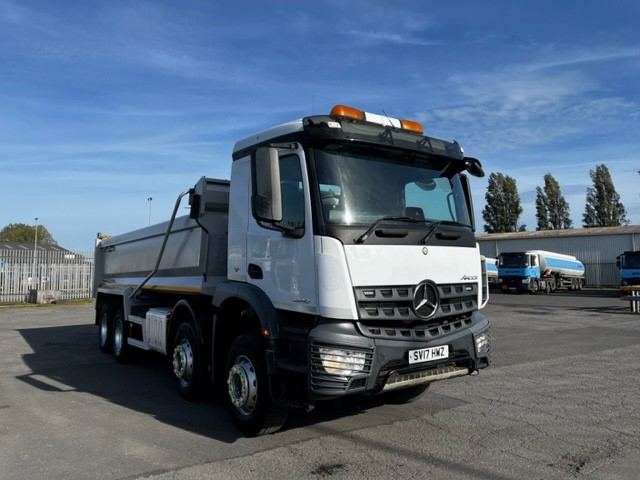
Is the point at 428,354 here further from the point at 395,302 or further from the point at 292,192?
the point at 292,192

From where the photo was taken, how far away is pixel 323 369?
14.8 feet

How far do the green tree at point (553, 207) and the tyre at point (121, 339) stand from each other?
68076mm

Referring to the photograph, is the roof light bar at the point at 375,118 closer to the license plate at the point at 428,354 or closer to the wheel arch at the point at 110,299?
the license plate at the point at 428,354

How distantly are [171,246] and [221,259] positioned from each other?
1762 mm

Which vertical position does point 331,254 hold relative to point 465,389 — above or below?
above

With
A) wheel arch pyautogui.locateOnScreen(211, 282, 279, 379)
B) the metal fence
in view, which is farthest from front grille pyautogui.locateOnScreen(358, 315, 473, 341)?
the metal fence

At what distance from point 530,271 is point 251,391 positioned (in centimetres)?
3539

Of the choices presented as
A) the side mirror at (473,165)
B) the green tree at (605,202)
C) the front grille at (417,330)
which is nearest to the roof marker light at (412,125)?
the side mirror at (473,165)

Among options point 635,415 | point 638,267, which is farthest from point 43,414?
point 638,267

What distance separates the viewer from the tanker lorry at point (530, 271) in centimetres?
3728

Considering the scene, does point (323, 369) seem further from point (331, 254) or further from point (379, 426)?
point (379, 426)

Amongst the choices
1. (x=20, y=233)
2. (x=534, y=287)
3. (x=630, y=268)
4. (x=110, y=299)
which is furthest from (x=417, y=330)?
(x=20, y=233)

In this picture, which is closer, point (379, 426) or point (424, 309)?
point (424, 309)

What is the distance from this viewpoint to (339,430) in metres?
5.61
